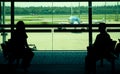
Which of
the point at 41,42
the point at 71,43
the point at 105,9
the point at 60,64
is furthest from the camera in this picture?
the point at 41,42

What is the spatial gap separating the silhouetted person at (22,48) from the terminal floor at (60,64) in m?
0.35

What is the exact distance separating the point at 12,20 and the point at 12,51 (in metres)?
1.92

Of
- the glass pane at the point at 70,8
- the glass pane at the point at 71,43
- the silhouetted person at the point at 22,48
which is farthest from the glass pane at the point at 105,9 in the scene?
the silhouetted person at the point at 22,48

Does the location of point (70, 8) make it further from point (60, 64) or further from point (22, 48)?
point (22, 48)

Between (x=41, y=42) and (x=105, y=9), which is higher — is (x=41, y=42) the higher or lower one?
the lower one

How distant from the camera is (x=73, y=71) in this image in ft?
26.9

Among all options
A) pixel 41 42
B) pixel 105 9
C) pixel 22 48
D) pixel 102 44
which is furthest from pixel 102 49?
pixel 41 42

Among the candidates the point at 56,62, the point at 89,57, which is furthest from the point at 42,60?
the point at 89,57

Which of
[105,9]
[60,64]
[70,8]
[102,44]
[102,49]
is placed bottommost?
[60,64]

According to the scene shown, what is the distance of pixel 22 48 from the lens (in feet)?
26.4

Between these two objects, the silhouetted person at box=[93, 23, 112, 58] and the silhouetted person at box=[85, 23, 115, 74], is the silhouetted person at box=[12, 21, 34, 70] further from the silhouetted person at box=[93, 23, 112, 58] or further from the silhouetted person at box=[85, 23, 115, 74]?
the silhouetted person at box=[93, 23, 112, 58]

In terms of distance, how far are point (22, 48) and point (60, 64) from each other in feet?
5.44

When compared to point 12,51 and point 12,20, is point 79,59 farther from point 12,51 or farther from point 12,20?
point 12,51

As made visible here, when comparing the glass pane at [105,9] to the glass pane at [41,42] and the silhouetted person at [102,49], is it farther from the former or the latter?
the silhouetted person at [102,49]
